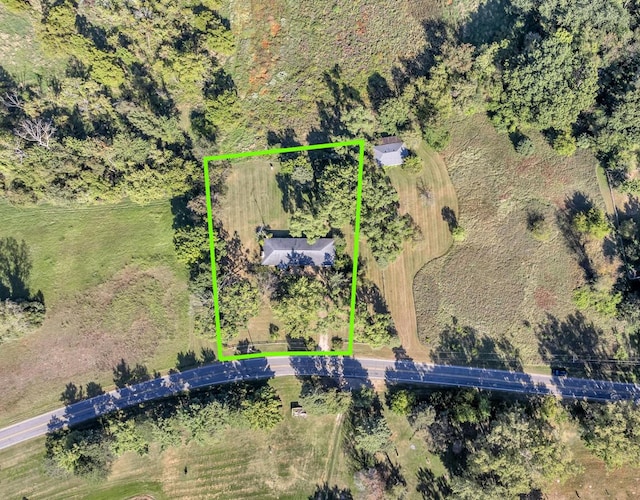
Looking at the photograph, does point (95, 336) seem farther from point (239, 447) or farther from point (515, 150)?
point (515, 150)

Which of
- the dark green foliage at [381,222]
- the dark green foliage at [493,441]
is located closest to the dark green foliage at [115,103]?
the dark green foliage at [381,222]

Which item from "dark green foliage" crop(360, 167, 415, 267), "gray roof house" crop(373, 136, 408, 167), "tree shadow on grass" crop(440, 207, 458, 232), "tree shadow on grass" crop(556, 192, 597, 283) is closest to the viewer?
"dark green foliage" crop(360, 167, 415, 267)

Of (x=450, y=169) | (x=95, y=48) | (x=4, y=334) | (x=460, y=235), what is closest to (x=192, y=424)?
(x=4, y=334)

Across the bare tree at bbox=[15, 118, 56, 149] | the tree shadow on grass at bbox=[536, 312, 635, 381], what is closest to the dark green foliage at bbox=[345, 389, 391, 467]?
the tree shadow on grass at bbox=[536, 312, 635, 381]

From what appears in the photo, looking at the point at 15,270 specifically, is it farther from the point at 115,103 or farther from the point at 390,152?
the point at 390,152

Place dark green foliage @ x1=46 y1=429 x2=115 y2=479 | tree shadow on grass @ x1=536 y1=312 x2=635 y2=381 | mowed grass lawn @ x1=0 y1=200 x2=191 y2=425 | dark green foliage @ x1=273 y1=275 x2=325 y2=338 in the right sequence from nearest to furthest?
1. dark green foliage @ x1=46 y1=429 x2=115 y2=479
2. dark green foliage @ x1=273 y1=275 x2=325 y2=338
3. tree shadow on grass @ x1=536 y1=312 x2=635 y2=381
4. mowed grass lawn @ x1=0 y1=200 x2=191 y2=425

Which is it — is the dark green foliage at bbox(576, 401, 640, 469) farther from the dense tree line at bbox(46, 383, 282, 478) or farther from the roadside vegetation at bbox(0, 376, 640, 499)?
the dense tree line at bbox(46, 383, 282, 478)
